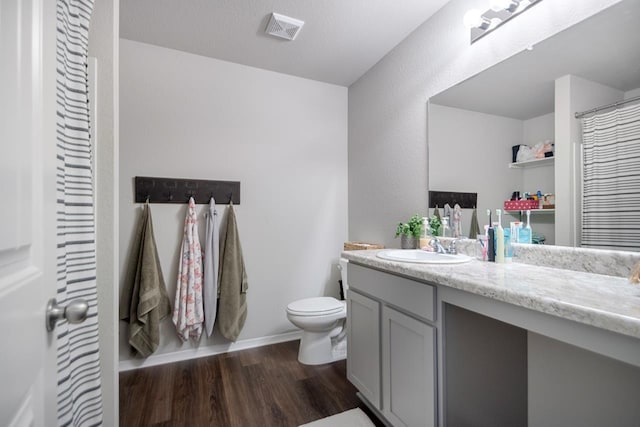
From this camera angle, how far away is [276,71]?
2.65m

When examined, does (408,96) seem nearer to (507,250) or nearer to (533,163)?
(533,163)

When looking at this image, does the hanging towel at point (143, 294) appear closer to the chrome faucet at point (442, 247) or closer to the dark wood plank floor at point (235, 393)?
the dark wood plank floor at point (235, 393)

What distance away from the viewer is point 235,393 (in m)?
1.83

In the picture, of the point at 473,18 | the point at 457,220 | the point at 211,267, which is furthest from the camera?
the point at 211,267

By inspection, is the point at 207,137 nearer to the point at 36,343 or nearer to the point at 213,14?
the point at 213,14

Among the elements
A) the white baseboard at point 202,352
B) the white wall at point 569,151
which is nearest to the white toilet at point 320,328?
the white baseboard at point 202,352

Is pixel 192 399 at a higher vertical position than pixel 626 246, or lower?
lower

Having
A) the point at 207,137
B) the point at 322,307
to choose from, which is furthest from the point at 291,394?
the point at 207,137

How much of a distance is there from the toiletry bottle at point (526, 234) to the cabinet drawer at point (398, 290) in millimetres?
627

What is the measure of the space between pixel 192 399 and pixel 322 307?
993mm

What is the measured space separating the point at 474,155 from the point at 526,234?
21.3 inches

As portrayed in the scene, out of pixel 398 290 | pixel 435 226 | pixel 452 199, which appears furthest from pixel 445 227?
pixel 398 290

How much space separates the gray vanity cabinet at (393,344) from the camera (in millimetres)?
1187

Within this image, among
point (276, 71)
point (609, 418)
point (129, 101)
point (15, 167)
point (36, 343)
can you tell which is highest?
point (276, 71)
